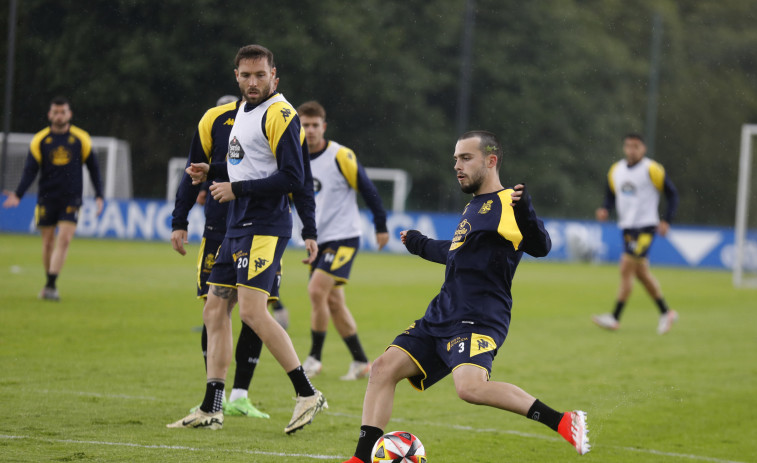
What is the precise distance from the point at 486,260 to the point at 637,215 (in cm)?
913

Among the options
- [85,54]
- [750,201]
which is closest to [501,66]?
[85,54]

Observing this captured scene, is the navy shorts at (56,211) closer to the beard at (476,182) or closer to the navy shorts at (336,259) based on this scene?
the navy shorts at (336,259)

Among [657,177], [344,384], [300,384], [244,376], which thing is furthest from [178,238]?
[657,177]

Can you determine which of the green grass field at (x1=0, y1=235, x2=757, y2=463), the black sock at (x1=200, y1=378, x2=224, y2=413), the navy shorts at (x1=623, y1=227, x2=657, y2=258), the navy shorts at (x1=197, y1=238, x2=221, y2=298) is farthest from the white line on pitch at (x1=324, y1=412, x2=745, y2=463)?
the navy shorts at (x1=623, y1=227, x2=657, y2=258)

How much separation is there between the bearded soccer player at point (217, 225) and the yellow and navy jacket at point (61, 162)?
6.52m

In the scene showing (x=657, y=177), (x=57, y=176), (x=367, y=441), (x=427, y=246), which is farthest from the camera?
(x=657, y=177)

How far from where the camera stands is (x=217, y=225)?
282 inches

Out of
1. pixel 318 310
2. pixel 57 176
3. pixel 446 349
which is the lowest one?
pixel 446 349

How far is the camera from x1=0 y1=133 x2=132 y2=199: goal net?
29.7m

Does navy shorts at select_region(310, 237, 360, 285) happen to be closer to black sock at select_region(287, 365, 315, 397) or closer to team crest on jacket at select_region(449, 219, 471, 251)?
black sock at select_region(287, 365, 315, 397)

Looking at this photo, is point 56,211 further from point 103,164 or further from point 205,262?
point 103,164

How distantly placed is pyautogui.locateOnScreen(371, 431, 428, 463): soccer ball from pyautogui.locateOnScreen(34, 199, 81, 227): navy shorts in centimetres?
889

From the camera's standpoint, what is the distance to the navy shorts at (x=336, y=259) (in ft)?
30.1

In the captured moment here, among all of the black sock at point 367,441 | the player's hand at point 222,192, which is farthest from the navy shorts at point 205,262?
the black sock at point 367,441
